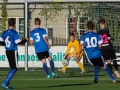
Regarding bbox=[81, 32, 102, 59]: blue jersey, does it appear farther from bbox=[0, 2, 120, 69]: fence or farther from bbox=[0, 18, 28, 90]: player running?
bbox=[0, 2, 120, 69]: fence

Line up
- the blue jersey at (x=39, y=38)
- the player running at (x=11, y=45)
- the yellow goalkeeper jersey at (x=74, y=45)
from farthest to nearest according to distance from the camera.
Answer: the yellow goalkeeper jersey at (x=74, y=45) → the blue jersey at (x=39, y=38) → the player running at (x=11, y=45)

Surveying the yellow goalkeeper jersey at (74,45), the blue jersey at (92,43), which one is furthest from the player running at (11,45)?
the yellow goalkeeper jersey at (74,45)

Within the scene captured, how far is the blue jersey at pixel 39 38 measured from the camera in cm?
1833

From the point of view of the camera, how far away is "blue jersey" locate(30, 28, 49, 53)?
60.1 ft

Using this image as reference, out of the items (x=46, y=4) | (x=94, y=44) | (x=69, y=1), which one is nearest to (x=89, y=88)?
(x=94, y=44)

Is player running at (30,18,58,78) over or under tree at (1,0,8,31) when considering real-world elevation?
under

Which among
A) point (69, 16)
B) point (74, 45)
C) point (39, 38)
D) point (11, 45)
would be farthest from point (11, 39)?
point (69, 16)

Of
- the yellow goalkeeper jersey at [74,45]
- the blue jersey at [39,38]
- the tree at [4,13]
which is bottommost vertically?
the yellow goalkeeper jersey at [74,45]

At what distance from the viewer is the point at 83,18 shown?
86.2 ft

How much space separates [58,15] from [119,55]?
357 centimetres

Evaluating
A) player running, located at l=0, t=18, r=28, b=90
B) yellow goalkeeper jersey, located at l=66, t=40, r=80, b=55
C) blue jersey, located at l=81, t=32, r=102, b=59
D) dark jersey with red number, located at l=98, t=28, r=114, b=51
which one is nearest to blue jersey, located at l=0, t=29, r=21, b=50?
player running, located at l=0, t=18, r=28, b=90

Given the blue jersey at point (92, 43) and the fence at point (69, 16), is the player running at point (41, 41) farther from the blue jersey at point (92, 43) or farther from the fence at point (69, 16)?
the fence at point (69, 16)

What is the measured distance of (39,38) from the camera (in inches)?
727

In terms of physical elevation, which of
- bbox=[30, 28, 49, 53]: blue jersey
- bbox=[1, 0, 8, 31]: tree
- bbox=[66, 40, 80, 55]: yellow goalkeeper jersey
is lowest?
bbox=[66, 40, 80, 55]: yellow goalkeeper jersey
